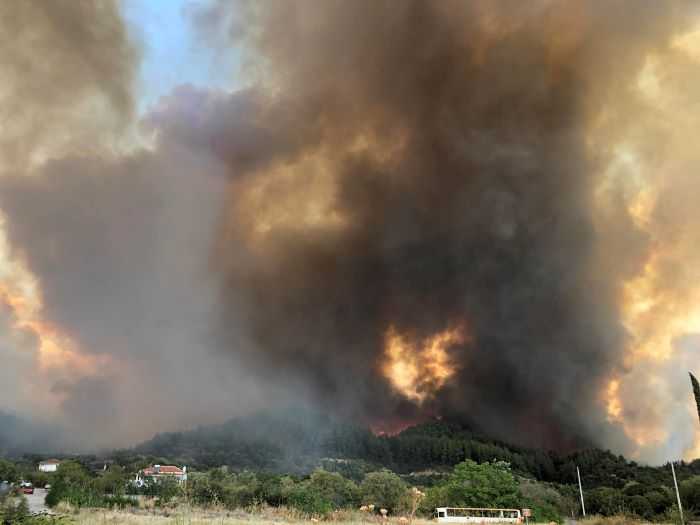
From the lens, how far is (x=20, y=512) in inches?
528

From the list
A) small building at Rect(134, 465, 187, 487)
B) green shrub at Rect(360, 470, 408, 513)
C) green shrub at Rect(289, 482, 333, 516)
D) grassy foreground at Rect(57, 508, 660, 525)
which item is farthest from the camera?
small building at Rect(134, 465, 187, 487)

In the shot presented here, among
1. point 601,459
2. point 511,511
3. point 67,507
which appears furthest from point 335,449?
point 67,507

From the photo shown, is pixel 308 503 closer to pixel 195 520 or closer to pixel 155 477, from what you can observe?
pixel 195 520

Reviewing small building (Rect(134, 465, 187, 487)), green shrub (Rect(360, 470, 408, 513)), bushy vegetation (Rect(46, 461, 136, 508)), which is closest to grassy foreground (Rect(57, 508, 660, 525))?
bushy vegetation (Rect(46, 461, 136, 508))

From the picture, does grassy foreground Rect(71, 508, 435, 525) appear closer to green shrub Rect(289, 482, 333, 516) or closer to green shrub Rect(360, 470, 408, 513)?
green shrub Rect(289, 482, 333, 516)

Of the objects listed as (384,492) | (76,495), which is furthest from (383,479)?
(76,495)

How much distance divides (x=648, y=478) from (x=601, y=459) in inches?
1977

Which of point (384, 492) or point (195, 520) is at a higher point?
point (384, 492)

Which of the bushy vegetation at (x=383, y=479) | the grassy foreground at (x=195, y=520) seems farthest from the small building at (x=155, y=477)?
the grassy foreground at (x=195, y=520)

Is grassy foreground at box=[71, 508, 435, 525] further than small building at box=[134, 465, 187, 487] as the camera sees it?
No

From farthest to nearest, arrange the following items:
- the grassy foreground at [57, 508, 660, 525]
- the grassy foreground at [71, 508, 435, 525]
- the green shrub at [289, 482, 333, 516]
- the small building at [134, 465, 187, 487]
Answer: the small building at [134, 465, 187, 487] → the green shrub at [289, 482, 333, 516] → the grassy foreground at [57, 508, 660, 525] → the grassy foreground at [71, 508, 435, 525]

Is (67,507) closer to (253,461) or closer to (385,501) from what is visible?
(385,501)

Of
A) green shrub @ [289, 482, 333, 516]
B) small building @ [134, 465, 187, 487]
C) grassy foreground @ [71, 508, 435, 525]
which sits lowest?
grassy foreground @ [71, 508, 435, 525]

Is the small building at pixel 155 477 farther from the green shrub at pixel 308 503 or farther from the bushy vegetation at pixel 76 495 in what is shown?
the green shrub at pixel 308 503
